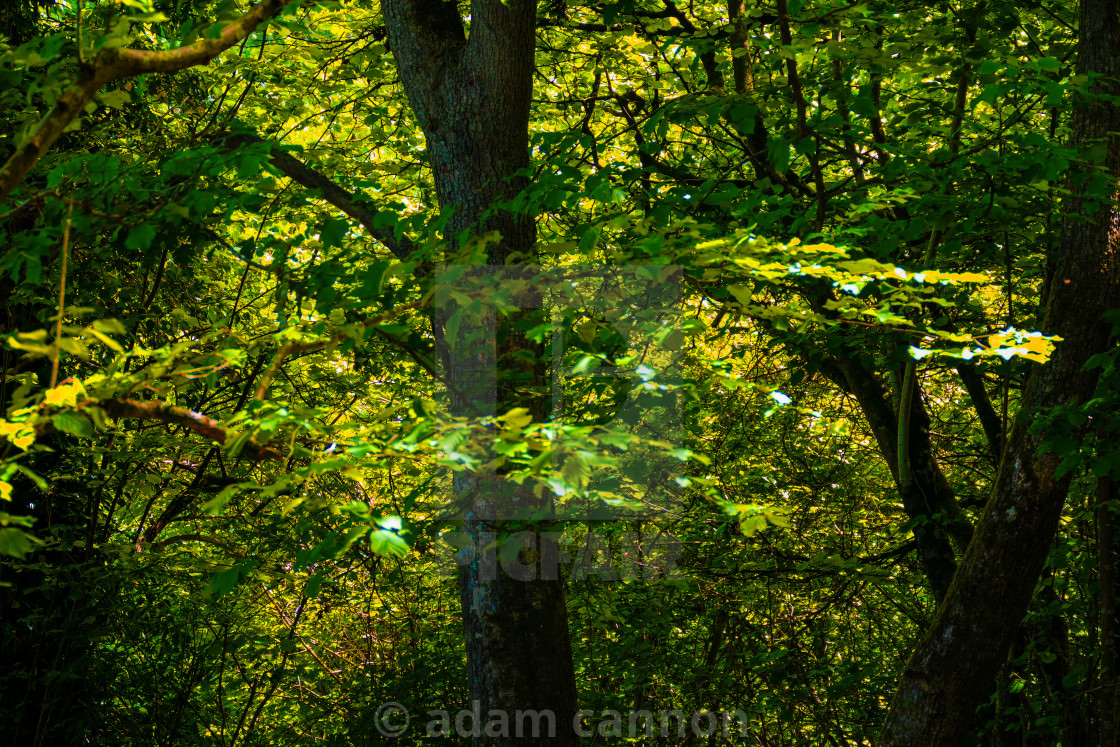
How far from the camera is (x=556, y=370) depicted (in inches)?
141

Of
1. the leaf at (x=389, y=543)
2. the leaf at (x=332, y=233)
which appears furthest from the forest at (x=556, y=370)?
the leaf at (x=332, y=233)

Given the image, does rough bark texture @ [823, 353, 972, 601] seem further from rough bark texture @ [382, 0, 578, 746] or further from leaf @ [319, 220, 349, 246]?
leaf @ [319, 220, 349, 246]

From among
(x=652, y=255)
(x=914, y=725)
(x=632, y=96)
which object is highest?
(x=632, y=96)

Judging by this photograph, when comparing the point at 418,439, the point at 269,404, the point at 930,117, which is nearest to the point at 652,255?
the point at 418,439

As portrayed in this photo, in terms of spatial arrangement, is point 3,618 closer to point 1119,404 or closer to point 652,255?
point 652,255

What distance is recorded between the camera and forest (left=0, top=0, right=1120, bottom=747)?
7.77ft

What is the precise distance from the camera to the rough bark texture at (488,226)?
3029mm

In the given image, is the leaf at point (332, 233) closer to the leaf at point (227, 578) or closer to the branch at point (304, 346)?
the branch at point (304, 346)

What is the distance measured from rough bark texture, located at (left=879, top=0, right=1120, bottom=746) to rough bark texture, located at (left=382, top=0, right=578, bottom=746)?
1576 millimetres

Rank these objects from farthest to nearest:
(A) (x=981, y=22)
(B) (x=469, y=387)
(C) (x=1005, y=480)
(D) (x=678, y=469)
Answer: (D) (x=678, y=469)
(A) (x=981, y=22)
(C) (x=1005, y=480)
(B) (x=469, y=387)

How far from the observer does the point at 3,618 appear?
4.72m

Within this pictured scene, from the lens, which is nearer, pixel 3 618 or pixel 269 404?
pixel 269 404

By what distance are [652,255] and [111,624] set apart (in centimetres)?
434

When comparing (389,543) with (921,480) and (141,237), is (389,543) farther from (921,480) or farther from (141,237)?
(921,480)
